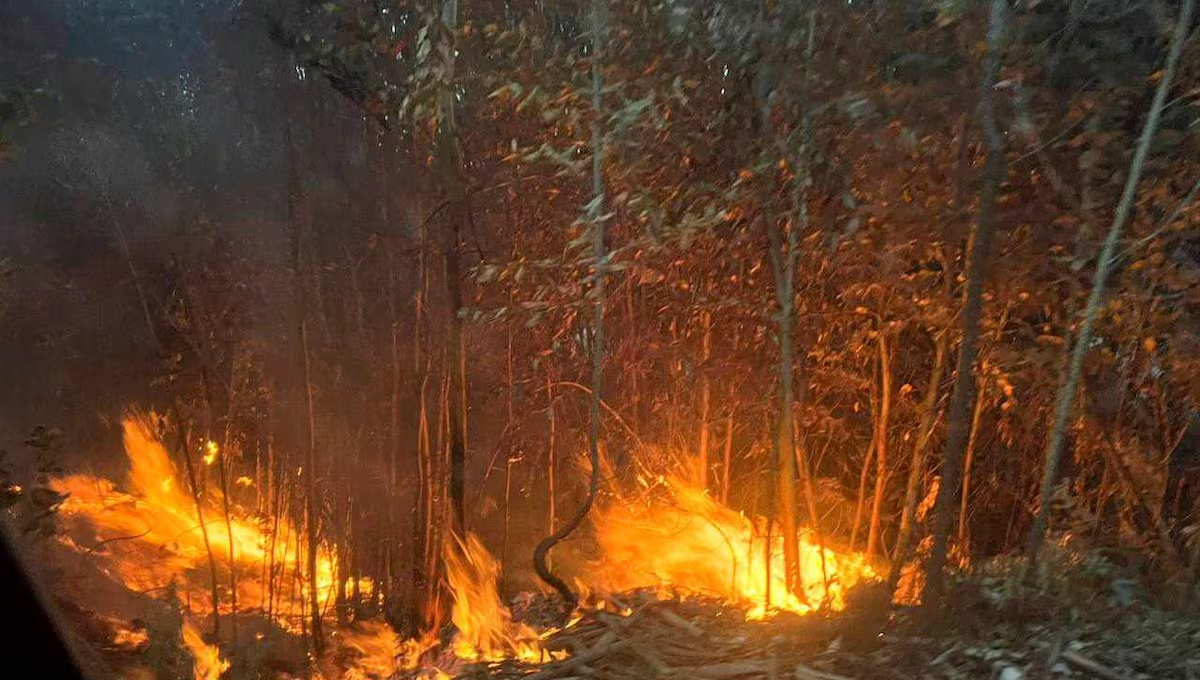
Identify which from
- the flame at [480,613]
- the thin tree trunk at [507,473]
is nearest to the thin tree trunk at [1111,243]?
the flame at [480,613]

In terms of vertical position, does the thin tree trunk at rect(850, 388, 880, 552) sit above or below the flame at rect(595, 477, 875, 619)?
above

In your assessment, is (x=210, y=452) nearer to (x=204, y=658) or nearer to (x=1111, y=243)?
(x=204, y=658)

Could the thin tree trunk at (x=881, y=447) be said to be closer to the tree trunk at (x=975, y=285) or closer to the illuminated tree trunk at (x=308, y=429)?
the tree trunk at (x=975, y=285)

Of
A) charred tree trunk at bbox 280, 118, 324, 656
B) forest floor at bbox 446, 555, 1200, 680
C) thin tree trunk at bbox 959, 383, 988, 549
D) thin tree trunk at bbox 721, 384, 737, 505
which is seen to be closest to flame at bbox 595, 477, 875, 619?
thin tree trunk at bbox 721, 384, 737, 505

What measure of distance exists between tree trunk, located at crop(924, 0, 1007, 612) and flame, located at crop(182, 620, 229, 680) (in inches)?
258

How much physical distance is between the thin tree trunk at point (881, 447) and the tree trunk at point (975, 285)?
1.31 metres

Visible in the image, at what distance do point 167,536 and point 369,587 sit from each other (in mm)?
3416

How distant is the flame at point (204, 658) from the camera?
7.86 m

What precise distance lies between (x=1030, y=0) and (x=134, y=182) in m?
8.02

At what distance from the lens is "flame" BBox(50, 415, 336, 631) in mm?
9266

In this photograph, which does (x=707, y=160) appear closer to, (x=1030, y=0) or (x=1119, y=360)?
(x=1030, y=0)

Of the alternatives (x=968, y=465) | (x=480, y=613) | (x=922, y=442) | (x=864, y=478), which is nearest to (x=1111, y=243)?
(x=922, y=442)

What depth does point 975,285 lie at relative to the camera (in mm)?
4008

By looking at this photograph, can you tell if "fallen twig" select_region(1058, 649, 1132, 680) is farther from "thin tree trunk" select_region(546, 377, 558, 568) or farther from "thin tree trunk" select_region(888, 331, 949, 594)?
"thin tree trunk" select_region(546, 377, 558, 568)
